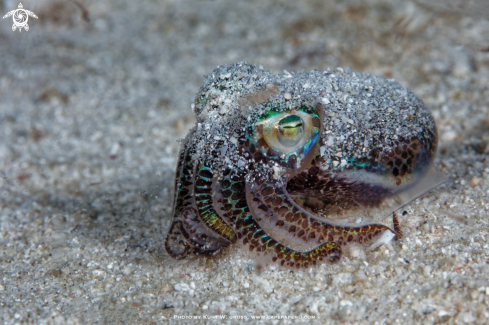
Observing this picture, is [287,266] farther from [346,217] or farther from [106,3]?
[106,3]

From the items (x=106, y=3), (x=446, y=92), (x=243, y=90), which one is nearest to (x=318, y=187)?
(x=243, y=90)

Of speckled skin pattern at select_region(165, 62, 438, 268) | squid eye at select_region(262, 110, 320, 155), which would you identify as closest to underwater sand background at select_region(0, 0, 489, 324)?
speckled skin pattern at select_region(165, 62, 438, 268)

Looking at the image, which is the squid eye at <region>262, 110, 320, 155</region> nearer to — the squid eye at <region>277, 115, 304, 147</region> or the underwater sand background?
the squid eye at <region>277, 115, 304, 147</region>

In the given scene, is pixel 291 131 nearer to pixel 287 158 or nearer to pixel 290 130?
pixel 290 130

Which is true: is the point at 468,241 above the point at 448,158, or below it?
below

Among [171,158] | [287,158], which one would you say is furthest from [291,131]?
[171,158]

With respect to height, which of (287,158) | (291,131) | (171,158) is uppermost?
(291,131)

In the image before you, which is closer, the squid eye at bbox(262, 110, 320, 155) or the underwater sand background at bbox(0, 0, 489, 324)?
the squid eye at bbox(262, 110, 320, 155)
